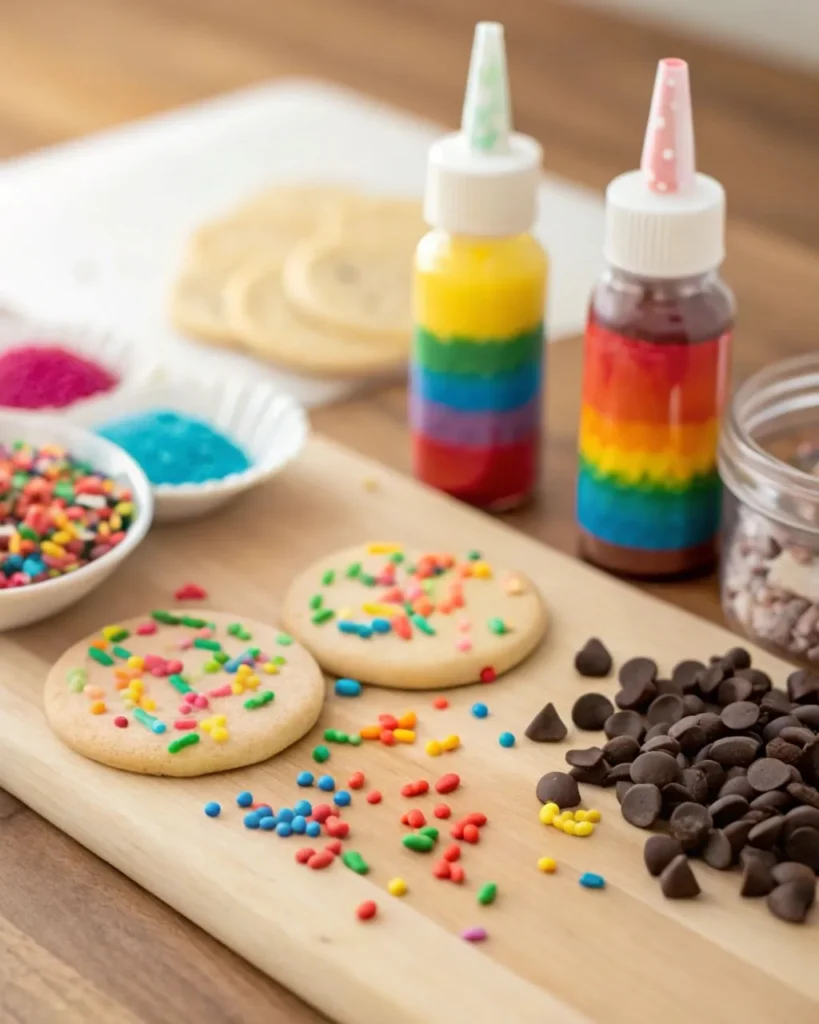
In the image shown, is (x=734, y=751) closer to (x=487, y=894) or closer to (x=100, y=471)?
(x=487, y=894)

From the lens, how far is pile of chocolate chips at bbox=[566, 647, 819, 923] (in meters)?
0.90

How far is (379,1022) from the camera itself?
84 centimetres

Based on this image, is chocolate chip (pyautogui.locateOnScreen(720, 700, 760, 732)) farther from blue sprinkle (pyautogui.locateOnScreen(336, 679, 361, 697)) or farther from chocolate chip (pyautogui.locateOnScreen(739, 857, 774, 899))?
blue sprinkle (pyautogui.locateOnScreen(336, 679, 361, 697))

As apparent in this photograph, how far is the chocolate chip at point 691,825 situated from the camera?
2.98 feet

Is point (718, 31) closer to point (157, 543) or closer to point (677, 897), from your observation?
point (157, 543)

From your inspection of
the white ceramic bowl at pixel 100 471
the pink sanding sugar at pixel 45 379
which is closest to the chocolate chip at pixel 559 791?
the white ceramic bowl at pixel 100 471

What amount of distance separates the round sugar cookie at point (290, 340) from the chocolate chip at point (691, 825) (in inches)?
24.7

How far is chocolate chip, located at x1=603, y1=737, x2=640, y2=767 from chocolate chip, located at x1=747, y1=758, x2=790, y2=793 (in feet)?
0.24

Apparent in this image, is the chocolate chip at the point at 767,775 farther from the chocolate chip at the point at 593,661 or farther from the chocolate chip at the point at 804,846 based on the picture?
the chocolate chip at the point at 593,661

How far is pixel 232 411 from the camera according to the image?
1.32m

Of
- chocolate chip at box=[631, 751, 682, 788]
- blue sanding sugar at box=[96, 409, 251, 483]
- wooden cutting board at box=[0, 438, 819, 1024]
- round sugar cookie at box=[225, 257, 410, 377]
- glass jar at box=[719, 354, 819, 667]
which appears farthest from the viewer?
round sugar cookie at box=[225, 257, 410, 377]

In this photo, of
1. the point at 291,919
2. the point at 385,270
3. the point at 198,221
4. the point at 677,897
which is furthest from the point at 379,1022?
the point at 198,221

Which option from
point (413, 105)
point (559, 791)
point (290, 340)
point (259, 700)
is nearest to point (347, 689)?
point (259, 700)

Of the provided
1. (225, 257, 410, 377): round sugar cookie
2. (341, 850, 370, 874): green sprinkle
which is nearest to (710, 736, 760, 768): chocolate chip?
(341, 850, 370, 874): green sprinkle
